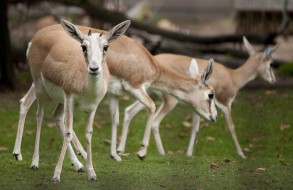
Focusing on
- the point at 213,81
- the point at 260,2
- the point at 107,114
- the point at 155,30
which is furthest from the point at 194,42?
the point at 213,81

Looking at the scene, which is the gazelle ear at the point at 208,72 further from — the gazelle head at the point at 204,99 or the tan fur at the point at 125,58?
the tan fur at the point at 125,58

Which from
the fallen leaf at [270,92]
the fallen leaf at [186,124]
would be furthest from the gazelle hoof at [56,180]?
the fallen leaf at [270,92]

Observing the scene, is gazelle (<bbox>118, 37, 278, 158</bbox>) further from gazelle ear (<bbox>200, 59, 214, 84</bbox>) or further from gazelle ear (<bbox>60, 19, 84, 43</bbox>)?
gazelle ear (<bbox>60, 19, 84, 43</bbox>)

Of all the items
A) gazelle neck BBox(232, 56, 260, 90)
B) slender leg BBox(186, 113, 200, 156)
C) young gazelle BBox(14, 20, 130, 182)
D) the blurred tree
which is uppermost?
young gazelle BBox(14, 20, 130, 182)

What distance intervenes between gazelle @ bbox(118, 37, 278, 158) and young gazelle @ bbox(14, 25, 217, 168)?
816mm

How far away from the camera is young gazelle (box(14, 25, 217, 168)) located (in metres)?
9.98

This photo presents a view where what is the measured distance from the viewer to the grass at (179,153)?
816cm

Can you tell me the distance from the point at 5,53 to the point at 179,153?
4.98 m

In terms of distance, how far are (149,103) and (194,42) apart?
8.54m

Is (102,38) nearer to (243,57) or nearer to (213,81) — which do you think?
(213,81)

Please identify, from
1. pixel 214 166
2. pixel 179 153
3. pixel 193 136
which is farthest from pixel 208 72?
pixel 179 153

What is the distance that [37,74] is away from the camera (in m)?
9.16

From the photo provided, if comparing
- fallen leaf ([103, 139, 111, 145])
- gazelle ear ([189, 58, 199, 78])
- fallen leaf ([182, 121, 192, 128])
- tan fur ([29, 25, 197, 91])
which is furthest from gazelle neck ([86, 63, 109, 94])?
fallen leaf ([182, 121, 192, 128])

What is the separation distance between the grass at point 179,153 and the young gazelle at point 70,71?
400mm
